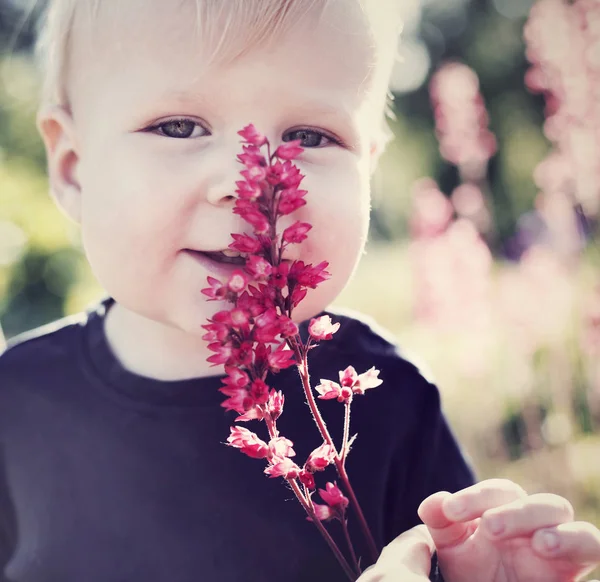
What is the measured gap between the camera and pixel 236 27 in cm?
75

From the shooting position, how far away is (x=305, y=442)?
36.9 inches

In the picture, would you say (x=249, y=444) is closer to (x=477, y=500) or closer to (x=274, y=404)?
(x=274, y=404)

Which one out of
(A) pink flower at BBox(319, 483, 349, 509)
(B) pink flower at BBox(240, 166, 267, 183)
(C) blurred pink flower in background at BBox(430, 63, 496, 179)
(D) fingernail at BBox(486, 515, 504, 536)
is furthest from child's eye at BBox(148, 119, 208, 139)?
(C) blurred pink flower in background at BBox(430, 63, 496, 179)

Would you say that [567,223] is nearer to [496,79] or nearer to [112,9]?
[112,9]

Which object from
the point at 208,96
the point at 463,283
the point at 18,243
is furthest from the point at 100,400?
the point at 18,243

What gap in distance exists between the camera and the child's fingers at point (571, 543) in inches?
25.0

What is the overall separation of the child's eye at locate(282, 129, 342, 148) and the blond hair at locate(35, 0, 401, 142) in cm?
10

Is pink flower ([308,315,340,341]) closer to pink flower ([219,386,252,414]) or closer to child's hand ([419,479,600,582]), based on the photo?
pink flower ([219,386,252,414])

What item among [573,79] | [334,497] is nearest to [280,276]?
[334,497]

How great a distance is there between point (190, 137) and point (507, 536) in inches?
22.0

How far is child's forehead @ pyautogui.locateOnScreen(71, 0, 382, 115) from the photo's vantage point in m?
0.75

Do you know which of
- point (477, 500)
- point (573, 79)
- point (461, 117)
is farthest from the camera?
point (461, 117)

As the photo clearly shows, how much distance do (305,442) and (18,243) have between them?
296 centimetres

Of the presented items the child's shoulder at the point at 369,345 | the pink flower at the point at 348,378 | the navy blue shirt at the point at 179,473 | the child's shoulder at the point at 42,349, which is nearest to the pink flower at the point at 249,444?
the pink flower at the point at 348,378
